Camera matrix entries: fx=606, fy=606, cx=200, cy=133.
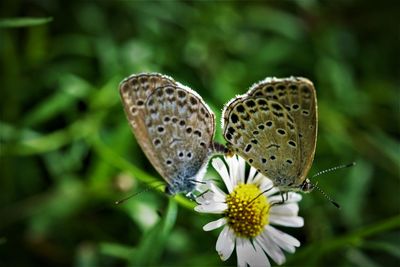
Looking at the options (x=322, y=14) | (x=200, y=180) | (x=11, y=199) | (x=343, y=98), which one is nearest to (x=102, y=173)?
(x=11, y=199)

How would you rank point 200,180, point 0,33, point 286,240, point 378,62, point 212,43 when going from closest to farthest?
point 286,240, point 200,180, point 0,33, point 212,43, point 378,62

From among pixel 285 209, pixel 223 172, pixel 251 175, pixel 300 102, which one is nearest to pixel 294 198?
pixel 285 209

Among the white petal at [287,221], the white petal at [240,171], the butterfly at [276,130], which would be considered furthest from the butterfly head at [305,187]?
the white petal at [240,171]

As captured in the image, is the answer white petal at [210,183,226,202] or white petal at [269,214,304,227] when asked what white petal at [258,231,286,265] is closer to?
white petal at [269,214,304,227]

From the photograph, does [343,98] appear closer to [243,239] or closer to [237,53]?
[237,53]

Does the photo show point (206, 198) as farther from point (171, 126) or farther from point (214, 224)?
point (171, 126)

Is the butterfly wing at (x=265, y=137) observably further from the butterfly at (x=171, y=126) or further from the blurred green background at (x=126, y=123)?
the blurred green background at (x=126, y=123)
